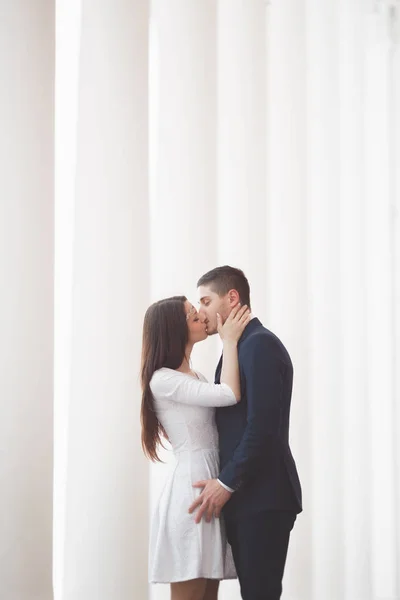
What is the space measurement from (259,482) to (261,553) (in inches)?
5.9

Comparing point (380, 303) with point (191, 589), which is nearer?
point (191, 589)

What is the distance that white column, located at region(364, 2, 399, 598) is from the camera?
232 centimetres

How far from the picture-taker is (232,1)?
2.28 meters

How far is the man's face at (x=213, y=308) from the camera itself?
1.62 metres

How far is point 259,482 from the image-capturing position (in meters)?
1.48

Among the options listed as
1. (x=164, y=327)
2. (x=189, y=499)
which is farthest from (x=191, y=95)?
(x=189, y=499)

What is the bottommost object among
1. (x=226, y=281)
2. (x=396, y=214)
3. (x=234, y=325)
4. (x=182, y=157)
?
(x=234, y=325)

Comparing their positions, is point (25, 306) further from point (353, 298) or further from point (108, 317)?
point (353, 298)

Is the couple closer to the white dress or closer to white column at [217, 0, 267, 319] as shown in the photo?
the white dress

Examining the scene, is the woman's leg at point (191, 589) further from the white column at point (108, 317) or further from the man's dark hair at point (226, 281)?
the man's dark hair at point (226, 281)

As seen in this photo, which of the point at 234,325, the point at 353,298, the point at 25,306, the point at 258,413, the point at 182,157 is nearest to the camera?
the point at 258,413

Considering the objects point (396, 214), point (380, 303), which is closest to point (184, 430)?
point (380, 303)

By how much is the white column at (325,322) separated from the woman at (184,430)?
84 cm

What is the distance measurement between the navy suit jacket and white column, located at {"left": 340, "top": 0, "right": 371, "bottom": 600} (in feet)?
3.00
